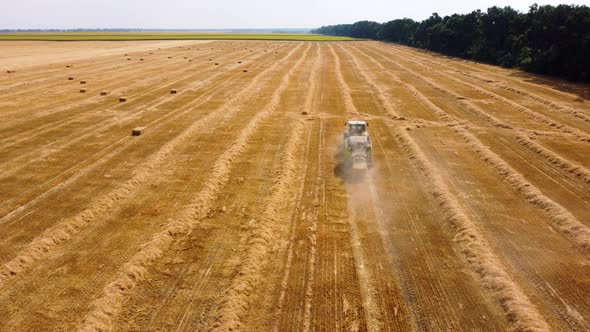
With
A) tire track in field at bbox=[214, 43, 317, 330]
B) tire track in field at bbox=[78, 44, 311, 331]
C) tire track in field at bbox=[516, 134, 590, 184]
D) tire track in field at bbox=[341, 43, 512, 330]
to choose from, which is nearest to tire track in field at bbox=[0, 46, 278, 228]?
tire track in field at bbox=[78, 44, 311, 331]

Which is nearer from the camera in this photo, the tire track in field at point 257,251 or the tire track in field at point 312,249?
the tire track in field at point 257,251

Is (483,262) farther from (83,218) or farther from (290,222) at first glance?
(83,218)

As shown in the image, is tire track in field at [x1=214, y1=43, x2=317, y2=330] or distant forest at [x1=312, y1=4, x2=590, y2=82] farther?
distant forest at [x1=312, y1=4, x2=590, y2=82]

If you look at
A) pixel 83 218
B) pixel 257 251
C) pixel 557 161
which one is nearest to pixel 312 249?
pixel 257 251

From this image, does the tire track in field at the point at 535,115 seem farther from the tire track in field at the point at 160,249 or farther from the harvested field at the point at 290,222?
the tire track in field at the point at 160,249

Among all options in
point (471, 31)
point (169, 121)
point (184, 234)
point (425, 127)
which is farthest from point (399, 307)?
point (471, 31)

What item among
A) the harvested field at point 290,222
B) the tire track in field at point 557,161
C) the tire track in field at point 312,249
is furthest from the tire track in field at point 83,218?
the tire track in field at point 557,161

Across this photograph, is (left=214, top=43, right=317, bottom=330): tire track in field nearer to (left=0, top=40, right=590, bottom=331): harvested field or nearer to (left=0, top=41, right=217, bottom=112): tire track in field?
(left=0, top=40, right=590, bottom=331): harvested field
